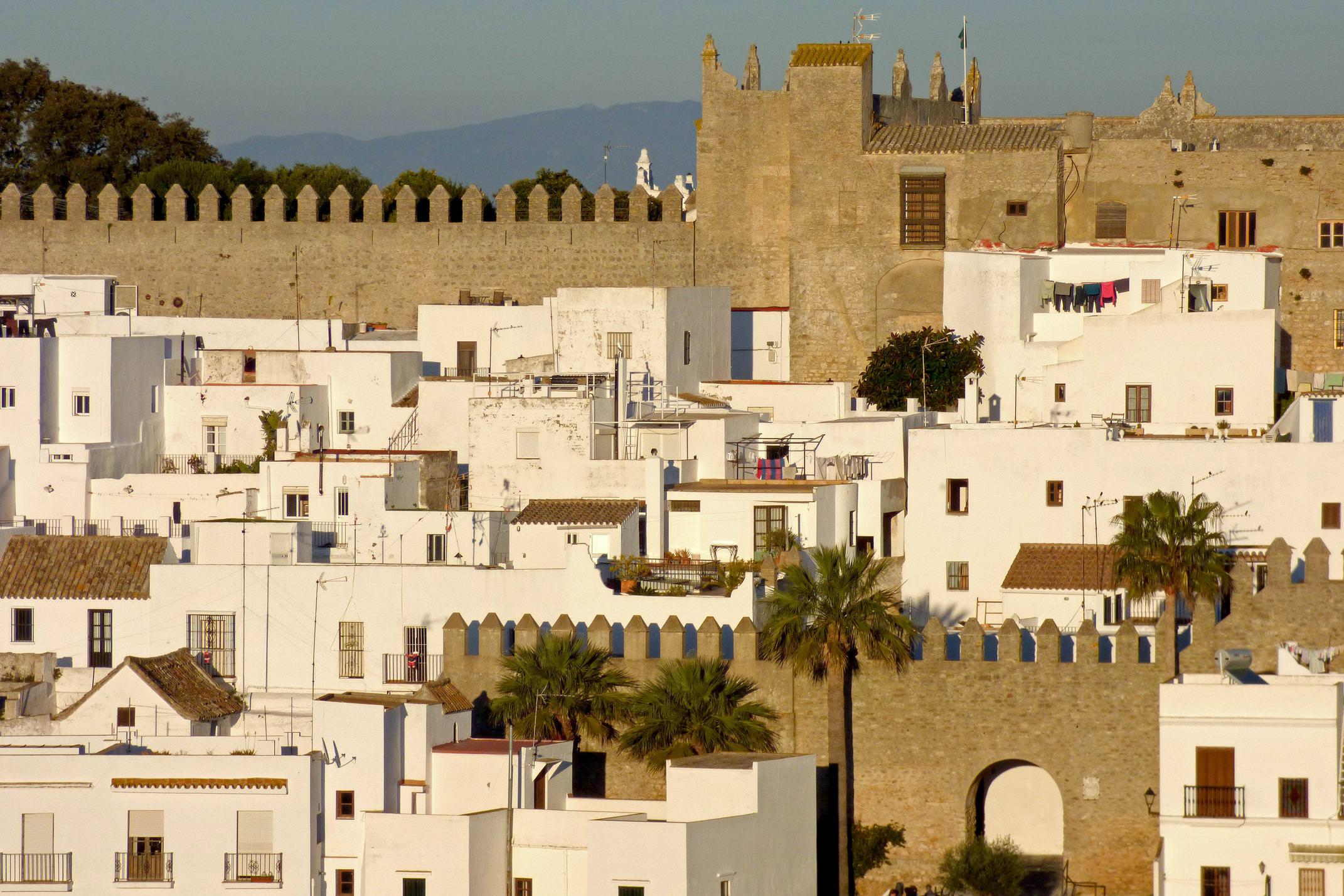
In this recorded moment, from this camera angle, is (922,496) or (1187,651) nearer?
(1187,651)

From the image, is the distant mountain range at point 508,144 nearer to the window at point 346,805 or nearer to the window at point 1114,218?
the window at point 1114,218

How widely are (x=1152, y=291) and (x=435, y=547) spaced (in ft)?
35.8

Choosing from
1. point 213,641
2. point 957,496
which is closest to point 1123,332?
point 957,496

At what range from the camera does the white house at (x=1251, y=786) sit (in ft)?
83.0

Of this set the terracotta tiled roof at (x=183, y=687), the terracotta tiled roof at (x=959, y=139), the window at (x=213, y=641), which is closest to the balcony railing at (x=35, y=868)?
the terracotta tiled roof at (x=183, y=687)

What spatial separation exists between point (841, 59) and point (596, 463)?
30.5 feet

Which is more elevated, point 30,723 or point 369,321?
point 369,321

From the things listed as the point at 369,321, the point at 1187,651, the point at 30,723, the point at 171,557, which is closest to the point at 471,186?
the point at 369,321

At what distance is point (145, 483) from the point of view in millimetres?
34094

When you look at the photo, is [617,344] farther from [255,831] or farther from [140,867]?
[140,867]

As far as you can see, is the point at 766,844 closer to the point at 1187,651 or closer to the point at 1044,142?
the point at 1187,651

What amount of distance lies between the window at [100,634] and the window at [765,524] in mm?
7558

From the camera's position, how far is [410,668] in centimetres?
2914

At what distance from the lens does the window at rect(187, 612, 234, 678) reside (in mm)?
29656
